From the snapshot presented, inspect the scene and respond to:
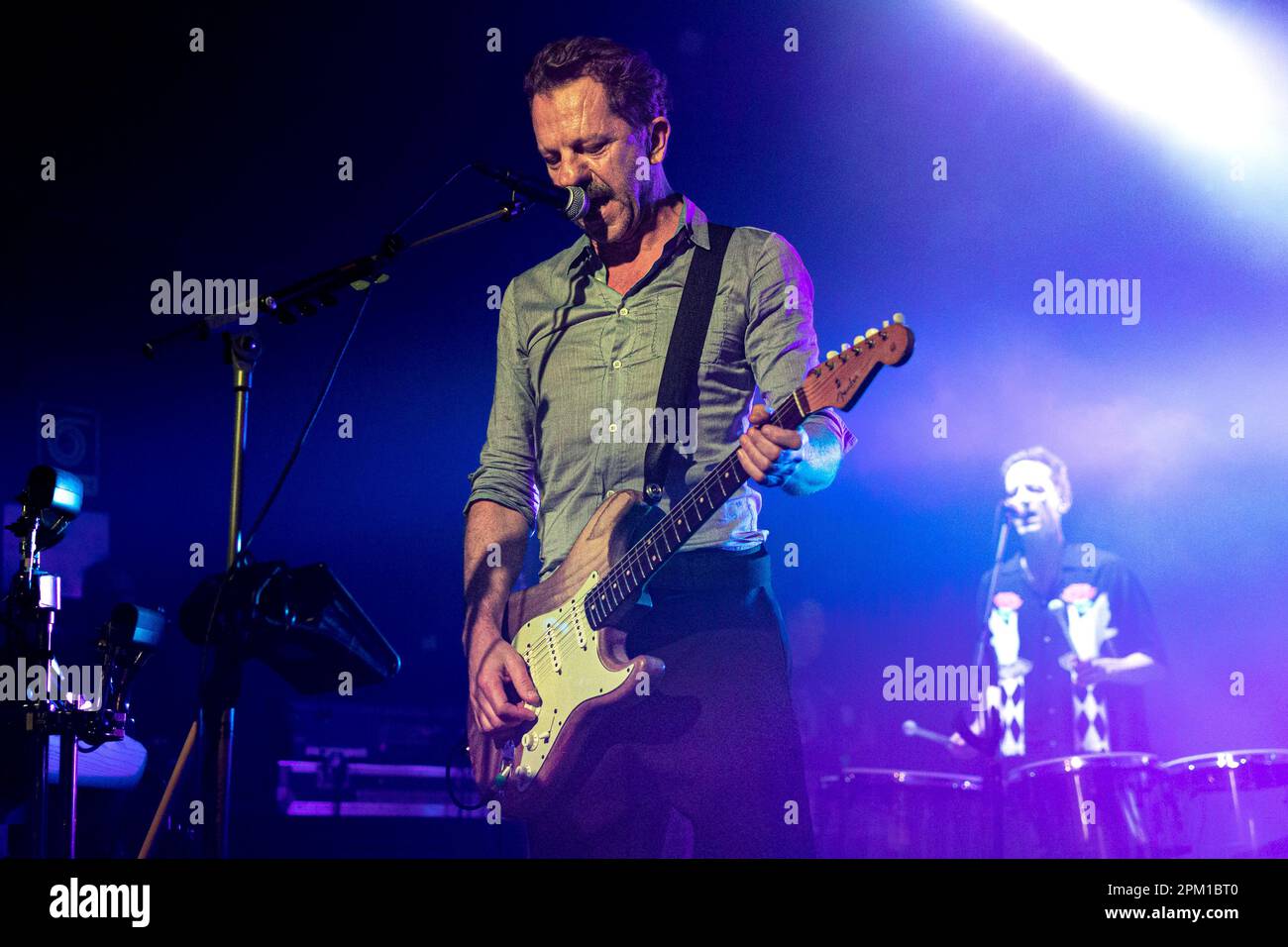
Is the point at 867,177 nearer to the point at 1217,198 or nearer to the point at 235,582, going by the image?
the point at 1217,198

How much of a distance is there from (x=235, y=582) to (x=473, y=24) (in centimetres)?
229

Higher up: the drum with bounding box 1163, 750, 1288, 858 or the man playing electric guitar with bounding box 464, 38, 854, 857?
the man playing electric guitar with bounding box 464, 38, 854, 857

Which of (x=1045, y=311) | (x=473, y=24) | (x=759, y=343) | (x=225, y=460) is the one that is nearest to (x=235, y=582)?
(x=759, y=343)

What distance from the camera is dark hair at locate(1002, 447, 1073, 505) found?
448 centimetres

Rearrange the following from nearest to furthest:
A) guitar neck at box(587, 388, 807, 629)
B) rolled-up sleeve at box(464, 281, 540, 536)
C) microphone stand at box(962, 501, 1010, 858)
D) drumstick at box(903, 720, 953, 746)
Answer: guitar neck at box(587, 388, 807, 629) < rolled-up sleeve at box(464, 281, 540, 536) < microphone stand at box(962, 501, 1010, 858) < drumstick at box(903, 720, 953, 746)

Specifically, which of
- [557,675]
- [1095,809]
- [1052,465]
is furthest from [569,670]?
[1052,465]

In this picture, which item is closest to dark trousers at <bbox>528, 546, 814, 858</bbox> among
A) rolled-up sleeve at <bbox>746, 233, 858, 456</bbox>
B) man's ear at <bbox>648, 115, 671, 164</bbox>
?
rolled-up sleeve at <bbox>746, 233, 858, 456</bbox>

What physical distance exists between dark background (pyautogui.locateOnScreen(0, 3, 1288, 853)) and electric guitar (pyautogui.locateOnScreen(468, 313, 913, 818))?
1.50 metres

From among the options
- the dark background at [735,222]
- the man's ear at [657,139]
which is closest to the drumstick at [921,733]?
the dark background at [735,222]

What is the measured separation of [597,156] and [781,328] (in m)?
0.64

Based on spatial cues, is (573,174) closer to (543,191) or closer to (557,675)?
(543,191)

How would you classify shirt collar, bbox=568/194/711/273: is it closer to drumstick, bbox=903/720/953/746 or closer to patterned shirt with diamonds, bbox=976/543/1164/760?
patterned shirt with diamonds, bbox=976/543/1164/760

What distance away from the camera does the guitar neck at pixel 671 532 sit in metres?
2.73

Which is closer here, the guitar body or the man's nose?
the guitar body
